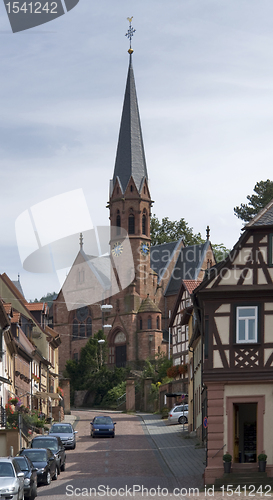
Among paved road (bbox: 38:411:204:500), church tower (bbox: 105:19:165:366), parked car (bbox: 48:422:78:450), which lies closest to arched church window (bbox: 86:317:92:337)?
church tower (bbox: 105:19:165:366)

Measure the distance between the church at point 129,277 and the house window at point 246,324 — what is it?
188ft

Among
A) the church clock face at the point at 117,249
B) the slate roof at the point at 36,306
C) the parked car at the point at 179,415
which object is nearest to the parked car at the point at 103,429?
the parked car at the point at 179,415

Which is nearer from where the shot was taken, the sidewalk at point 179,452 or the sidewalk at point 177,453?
the sidewalk at point 177,453

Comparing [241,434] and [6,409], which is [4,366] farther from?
[241,434]

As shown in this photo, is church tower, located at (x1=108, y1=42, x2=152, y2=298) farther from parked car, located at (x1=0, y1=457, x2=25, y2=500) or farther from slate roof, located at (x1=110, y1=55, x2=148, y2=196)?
parked car, located at (x1=0, y1=457, x2=25, y2=500)

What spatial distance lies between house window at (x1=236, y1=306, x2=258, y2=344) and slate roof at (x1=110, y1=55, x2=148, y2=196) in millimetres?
65972

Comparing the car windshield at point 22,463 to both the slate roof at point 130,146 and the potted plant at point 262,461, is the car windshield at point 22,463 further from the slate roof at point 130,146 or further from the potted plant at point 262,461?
the slate roof at point 130,146

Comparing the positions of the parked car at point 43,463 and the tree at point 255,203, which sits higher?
the tree at point 255,203

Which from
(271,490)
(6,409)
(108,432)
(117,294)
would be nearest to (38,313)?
(108,432)

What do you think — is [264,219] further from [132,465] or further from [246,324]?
[132,465]

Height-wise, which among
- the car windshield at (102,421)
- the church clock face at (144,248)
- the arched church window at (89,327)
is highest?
the church clock face at (144,248)

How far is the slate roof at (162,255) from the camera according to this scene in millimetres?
92562

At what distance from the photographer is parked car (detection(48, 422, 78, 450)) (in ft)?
115

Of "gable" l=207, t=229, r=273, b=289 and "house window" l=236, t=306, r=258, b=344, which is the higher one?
"gable" l=207, t=229, r=273, b=289
